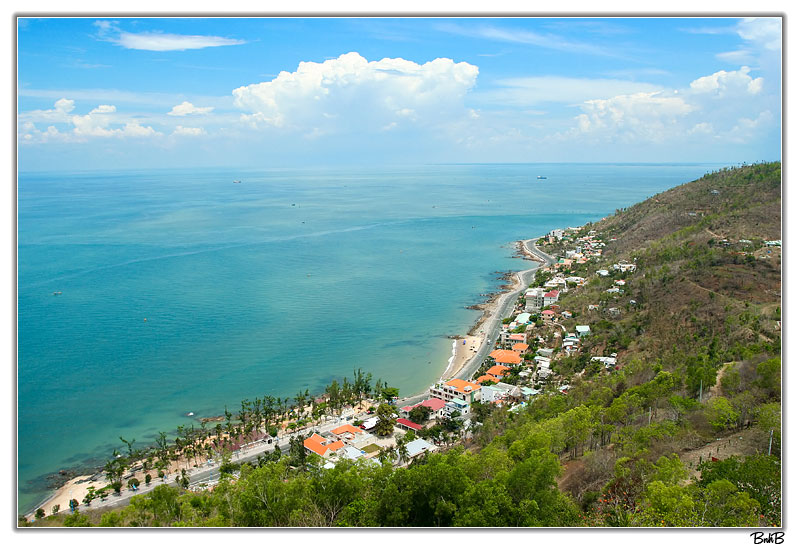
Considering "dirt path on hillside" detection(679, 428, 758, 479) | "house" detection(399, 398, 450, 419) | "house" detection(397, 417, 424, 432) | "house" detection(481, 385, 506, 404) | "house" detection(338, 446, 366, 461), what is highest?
"dirt path on hillside" detection(679, 428, 758, 479)

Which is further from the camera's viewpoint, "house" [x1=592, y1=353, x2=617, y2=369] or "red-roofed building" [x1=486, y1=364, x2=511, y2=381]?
"red-roofed building" [x1=486, y1=364, x2=511, y2=381]

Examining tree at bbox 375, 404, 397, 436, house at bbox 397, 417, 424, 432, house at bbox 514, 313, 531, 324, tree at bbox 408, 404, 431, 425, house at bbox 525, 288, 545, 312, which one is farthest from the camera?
house at bbox 525, 288, 545, 312

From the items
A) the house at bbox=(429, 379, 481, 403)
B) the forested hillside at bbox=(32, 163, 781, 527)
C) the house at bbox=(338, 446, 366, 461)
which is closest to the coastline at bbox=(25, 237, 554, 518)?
the house at bbox=(429, 379, 481, 403)

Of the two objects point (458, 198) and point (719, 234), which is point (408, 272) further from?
point (458, 198)

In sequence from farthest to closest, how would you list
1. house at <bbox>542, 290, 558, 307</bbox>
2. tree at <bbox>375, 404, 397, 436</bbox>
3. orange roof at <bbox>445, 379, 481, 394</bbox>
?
house at <bbox>542, 290, 558, 307</bbox>, orange roof at <bbox>445, 379, 481, 394</bbox>, tree at <bbox>375, 404, 397, 436</bbox>

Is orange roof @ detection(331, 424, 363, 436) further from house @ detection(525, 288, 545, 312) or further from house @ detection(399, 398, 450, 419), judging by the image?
house @ detection(525, 288, 545, 312)

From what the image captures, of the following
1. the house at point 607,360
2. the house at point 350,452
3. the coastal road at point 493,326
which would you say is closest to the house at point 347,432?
the house at point 350,452

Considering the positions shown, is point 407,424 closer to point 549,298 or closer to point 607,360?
point 607,360
